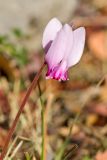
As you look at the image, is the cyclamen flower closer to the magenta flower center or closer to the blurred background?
the magenta flower center

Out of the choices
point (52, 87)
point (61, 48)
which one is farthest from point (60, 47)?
point (52, 87)

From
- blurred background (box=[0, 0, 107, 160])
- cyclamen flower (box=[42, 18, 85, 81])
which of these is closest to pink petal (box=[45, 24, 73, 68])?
cyclamen flower (box=[42, 18, 85, 81])

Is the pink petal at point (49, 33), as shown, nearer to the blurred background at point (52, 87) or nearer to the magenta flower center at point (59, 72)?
the magenta flower center at point (59, 72)

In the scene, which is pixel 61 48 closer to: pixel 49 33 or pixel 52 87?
pixel 49 33

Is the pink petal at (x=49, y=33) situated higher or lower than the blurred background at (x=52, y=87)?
higher

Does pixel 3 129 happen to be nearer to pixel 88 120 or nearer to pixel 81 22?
pixel 88 120

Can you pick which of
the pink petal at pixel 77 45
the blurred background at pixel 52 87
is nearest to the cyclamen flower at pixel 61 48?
the pink petal at pixel 77 45

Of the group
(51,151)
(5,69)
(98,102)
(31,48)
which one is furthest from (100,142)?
(31,48)
